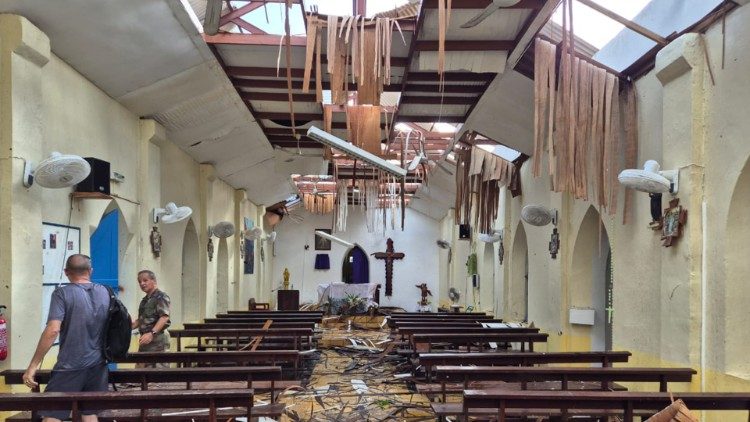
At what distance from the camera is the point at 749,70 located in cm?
504

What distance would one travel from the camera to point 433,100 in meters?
10.4

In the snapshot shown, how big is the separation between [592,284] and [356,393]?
375 cm

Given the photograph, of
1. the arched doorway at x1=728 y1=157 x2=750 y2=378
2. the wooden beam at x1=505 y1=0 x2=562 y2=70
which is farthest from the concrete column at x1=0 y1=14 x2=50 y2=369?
the arched doorway at x1=728 y1=157 x2=750 y2=378

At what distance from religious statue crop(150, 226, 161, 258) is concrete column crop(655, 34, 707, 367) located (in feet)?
21.8

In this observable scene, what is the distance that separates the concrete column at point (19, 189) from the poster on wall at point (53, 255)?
0.33 m

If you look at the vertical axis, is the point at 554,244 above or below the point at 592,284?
above

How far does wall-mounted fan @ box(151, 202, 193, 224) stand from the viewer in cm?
905

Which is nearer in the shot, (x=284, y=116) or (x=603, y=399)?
(x=603, y=399)

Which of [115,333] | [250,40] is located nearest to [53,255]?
[115,333]

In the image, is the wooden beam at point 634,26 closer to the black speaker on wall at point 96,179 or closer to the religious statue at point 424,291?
the black speaker on wall at point 96,179

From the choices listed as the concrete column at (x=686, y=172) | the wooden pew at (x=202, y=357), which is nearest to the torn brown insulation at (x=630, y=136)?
the concrete column at (x=686, y=172)

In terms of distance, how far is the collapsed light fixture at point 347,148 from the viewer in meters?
6.80

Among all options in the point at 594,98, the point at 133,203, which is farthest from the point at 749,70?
the point at 133,203

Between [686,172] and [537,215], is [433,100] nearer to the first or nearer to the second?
[537,215]
